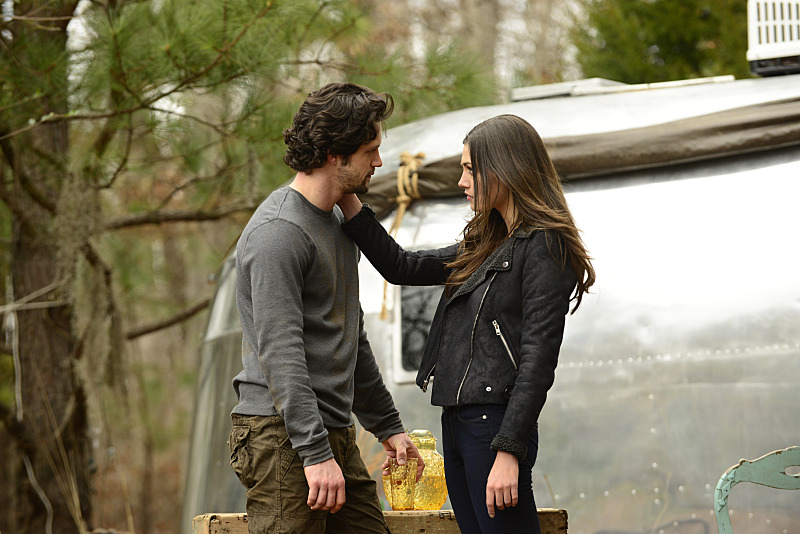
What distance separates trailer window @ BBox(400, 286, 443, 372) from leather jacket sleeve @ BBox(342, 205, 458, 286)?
3.40 ft

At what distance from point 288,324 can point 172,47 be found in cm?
273

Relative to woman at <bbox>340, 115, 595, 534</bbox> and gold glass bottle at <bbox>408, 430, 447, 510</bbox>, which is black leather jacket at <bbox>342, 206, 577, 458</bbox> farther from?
gold glass bottle at <bbox>408, 430, 447, 510</bbox>

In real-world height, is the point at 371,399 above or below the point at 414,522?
above

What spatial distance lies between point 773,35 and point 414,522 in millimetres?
2893

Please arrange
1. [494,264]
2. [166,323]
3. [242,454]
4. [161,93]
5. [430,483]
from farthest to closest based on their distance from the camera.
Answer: [166,323] → [161,93] → [430,483] → [494,264] → [242,454]

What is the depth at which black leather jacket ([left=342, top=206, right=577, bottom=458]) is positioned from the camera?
2234 mm

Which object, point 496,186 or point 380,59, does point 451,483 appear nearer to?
point 496,186

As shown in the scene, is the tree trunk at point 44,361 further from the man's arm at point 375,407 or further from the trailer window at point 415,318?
the man's arm at point 375,407

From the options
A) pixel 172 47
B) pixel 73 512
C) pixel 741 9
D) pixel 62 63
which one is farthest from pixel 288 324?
pixel 741 9

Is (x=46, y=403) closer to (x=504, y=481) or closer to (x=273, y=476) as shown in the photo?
(x=273, y=476)

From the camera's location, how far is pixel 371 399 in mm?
2740

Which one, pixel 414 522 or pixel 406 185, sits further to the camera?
pixel 406 185

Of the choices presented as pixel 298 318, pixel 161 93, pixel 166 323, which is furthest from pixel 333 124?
pixel 166 323

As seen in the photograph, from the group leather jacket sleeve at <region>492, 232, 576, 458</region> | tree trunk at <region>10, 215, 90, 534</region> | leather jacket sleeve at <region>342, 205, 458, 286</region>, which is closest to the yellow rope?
leather jacket sleeve at <region>342, 205, 458, 286</region>
